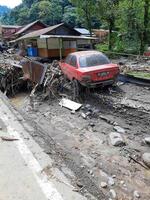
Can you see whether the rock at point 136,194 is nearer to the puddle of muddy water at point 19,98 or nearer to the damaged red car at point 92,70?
the damaged red car at point 92,70

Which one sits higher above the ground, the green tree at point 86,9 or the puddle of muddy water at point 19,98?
the green tree at point 86,9

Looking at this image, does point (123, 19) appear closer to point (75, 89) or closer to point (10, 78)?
point (10, 78)

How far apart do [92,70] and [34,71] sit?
565 cm

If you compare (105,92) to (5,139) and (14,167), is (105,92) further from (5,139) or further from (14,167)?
(14,167)

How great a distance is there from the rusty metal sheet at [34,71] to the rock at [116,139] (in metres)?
7.38

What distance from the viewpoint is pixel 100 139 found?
320 inches

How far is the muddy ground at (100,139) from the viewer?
200 inches

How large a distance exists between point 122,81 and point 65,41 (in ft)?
53.2

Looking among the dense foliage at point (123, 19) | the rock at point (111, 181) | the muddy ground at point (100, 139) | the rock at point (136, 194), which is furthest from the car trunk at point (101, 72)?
the dense foliage at point (123, 19)

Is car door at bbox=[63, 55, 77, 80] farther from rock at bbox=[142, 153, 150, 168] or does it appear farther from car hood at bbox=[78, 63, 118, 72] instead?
rock at bbox=[142, 153, 150, 168]

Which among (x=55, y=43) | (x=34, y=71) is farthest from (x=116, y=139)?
(x=55, y=43)

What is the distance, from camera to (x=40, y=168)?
439 centimetres

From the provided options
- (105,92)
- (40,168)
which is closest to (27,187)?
(40,168)

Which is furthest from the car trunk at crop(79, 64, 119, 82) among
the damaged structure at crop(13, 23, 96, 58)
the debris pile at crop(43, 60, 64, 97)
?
the damaged structure at crop(13, 23, 96, 58)
